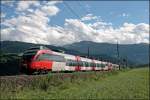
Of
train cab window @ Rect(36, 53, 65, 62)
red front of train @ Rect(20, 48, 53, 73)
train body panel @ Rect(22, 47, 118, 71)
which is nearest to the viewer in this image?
red front of train @ Rect(20, 48, 53, 73)

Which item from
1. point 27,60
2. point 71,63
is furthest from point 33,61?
A: point 71,63

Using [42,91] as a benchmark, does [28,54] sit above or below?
above

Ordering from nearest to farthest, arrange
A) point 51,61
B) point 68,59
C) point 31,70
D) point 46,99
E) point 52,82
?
point 46,99
point 52,82
point 31,70
point 51,61
point 68,59

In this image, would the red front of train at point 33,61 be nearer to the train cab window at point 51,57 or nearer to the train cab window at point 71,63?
the train cab window at point 51,57

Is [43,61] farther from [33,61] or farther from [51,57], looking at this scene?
[51,57]

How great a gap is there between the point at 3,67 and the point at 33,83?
152ft

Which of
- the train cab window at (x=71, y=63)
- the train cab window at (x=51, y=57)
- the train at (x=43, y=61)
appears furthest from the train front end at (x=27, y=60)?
the train cab window at (x=71, y=63)

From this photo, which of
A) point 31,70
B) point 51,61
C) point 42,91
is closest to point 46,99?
point 42,91

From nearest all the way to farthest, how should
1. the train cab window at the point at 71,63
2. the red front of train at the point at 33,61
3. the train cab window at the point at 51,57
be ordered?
the red front of train at the point at 33,61
the train cab window at the point at 51,57
the train cab window at the point at 71,63

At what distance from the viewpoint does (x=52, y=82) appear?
25.1 metres

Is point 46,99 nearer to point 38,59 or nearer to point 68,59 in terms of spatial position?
point 38,59

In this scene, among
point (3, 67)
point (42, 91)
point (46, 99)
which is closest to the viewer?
point (46, 99)

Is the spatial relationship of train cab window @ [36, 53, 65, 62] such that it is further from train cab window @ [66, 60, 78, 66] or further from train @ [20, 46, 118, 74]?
train cab window @ [66, 60, 78, 66]

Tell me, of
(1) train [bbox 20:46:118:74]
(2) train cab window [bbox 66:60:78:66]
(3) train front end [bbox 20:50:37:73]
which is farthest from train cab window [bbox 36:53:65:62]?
(2) train cab window [bbox 66:60:78:66]
